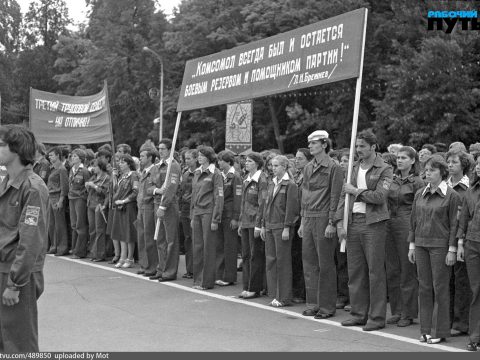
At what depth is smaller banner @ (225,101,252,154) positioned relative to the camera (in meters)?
17.1

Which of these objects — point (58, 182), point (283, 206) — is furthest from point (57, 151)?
point (283, 206)

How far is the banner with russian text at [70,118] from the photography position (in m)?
14.4

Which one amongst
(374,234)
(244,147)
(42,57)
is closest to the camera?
(374,234)

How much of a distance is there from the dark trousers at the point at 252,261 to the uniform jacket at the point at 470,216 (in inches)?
141

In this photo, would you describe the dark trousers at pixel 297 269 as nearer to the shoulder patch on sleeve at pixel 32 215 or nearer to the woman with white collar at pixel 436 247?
the woman with white collar at pixel 436 247

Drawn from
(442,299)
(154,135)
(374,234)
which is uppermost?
(154,135)

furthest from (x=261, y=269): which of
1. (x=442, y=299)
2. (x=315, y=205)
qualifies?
(x=442, y=299)

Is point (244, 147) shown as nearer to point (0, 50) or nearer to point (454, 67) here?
point (454, 67)

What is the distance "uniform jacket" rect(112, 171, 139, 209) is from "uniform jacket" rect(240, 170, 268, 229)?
3110 millimetres

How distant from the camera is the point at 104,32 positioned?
49.4 m

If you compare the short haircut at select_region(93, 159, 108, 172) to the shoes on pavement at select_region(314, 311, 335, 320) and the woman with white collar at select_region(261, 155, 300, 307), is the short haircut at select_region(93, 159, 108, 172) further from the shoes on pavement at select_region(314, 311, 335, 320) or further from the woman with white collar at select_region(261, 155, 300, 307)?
the shoes on pavement at select_region(314, 311, 335, 320)

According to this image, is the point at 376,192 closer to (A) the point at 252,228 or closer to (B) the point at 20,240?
(A) the point at 252,228

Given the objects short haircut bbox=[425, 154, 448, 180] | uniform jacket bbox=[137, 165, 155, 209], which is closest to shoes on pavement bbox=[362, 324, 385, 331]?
short haircut bbox=[425, 154, 448, 180]

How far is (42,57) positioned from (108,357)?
186 ft
